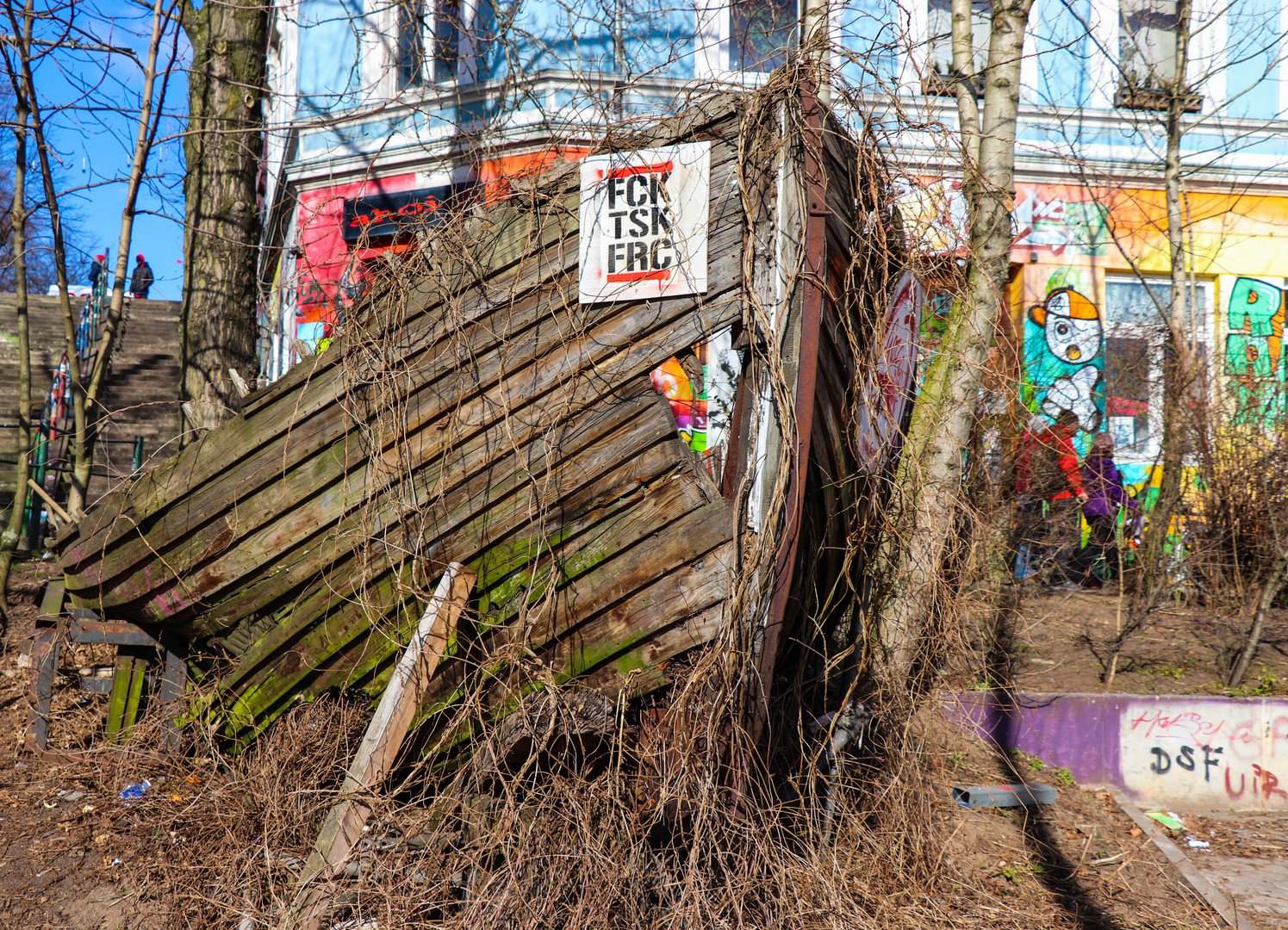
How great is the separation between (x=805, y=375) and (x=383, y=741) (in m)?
2.15

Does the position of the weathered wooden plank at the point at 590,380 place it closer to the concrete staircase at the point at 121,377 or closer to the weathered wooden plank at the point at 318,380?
the weathered wooden plank at the point at 318,380

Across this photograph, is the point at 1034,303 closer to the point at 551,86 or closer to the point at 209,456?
the point at 551,86

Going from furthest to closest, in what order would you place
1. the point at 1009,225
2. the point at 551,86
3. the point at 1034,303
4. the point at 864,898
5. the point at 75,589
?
the point at 1034,303
the point at 551,86
the point at 1009,225
the point at 75,589
the point at 864,898

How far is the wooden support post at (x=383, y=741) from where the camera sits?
2.95m

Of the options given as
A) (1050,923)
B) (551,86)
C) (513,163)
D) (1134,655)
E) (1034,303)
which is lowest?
(1050,923)

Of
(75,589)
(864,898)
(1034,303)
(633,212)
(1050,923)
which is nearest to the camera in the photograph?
(633,212)

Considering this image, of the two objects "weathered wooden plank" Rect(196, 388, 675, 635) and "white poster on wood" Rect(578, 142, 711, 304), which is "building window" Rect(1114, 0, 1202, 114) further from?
"weathered wooden plank" Rect(196, 388, 675, 635)

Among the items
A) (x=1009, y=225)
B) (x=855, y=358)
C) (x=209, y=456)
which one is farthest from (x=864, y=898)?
(x=1009, y=225)

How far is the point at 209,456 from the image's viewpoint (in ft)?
12.7

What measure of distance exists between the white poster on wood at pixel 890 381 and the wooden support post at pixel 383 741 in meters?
1.90

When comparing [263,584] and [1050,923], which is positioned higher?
[263,584]

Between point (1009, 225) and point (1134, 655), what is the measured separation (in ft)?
11.7

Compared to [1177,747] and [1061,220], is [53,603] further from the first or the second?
[1061,220]

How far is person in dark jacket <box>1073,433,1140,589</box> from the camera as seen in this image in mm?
7559
